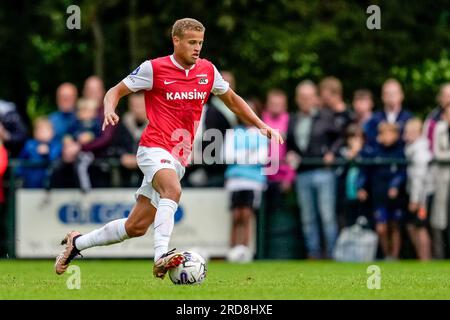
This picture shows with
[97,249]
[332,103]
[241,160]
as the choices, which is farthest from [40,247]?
[332,103]

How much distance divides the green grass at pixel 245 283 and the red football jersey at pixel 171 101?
4.25 feet

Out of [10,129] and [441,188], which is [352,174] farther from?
[10,129]

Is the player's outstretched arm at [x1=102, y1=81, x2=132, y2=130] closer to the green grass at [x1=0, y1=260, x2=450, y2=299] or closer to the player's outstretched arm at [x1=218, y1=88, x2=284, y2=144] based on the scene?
the player's outstretched arm at [x1=218, y1=88, x2=284, y2=144]

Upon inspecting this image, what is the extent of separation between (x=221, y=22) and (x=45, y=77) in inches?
168

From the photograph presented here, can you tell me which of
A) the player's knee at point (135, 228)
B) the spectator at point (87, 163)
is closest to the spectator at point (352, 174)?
the spectator at point (87, 163)

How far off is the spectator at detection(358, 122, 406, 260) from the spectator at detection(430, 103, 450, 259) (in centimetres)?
46

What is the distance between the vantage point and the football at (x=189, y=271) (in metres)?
11.2

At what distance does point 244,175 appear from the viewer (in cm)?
1805

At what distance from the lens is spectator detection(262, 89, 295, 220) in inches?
718

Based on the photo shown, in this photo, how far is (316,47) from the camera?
82.2ft

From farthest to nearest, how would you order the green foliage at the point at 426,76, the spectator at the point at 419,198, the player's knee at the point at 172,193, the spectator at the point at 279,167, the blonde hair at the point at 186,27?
the green foliage at the point at 426,76, the spectator at the point at 279,167, the spectator at the point at 419,198, the blonde hair at the point at 186,27, the player's knee at the point at 172,193

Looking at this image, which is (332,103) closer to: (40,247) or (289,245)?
(289,245)

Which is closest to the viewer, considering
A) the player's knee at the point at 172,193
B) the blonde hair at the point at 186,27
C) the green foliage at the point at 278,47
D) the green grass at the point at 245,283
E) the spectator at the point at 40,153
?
the green grass at the point at 245,283

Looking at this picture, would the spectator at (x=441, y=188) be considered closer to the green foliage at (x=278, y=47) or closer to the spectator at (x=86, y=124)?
the spectator at (x=86, y=124)
